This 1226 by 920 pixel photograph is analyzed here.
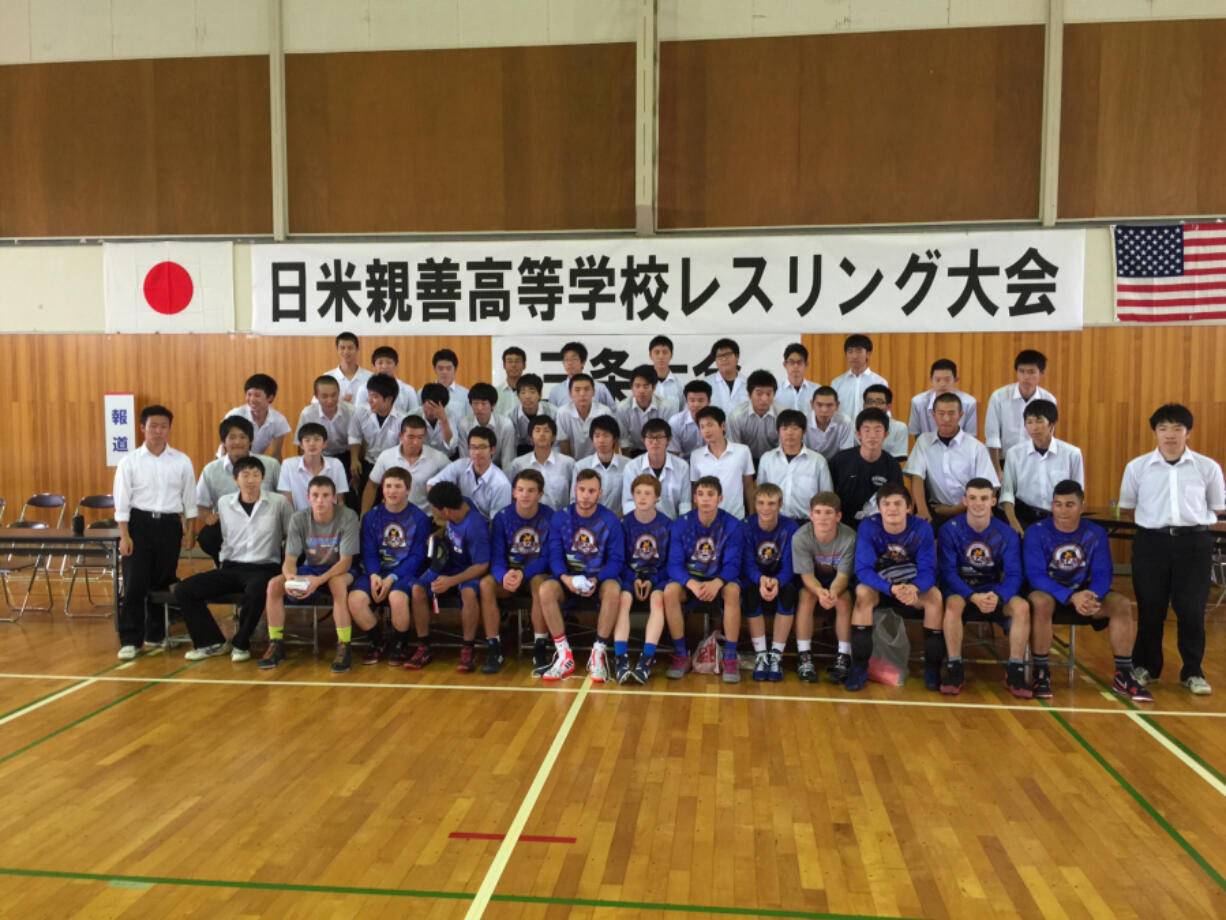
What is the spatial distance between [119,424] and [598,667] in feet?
25.1

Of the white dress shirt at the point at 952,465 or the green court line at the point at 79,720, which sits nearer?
the green court line at the point at 79,720

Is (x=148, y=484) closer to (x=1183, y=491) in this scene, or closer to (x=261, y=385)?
(x=261, y=385)

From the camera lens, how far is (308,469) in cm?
683

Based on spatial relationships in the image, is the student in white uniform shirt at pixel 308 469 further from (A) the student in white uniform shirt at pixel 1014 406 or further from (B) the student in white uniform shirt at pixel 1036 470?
(A) the student in white uniform shirt at pixel 1014 406

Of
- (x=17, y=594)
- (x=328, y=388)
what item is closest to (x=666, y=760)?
(x=328, y=388)

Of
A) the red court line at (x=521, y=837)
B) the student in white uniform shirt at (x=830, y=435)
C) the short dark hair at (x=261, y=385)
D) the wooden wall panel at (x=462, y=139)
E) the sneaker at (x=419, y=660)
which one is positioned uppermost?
the wooden wall panel at (x=462, y=139)

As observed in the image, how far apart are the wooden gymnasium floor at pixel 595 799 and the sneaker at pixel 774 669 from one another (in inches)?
3.5

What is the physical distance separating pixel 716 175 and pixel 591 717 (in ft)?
21.4

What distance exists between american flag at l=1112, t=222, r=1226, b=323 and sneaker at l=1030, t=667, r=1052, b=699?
5.22 metres

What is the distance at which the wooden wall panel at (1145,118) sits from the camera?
9188mm

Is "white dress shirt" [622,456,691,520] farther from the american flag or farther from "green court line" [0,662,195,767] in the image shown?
the american flag

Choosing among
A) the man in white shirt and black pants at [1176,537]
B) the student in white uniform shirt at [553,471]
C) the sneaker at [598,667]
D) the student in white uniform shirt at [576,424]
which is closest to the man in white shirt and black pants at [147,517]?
the student in white uniform shirt at [553,471]

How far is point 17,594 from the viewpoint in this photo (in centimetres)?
904

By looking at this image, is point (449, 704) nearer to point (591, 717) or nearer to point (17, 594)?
point (591, 717)
